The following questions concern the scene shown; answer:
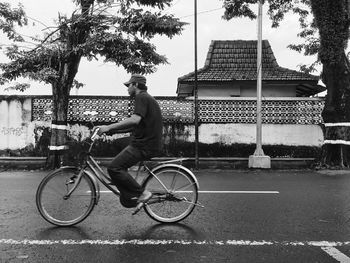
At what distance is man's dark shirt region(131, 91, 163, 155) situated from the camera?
17.4 ft

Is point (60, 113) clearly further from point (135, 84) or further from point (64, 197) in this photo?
point (135, 84)

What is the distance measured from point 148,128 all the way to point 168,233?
1.30m

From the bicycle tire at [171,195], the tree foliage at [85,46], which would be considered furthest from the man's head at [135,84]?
the tree foliage at [85,46]

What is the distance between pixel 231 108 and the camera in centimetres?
1498

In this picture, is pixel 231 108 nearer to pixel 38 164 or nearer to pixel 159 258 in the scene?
pixel 38 164

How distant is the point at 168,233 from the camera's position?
5.11 m

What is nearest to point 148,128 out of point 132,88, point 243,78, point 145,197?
point 132,88

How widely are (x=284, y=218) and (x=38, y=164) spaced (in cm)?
938

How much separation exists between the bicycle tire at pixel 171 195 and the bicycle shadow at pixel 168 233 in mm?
201

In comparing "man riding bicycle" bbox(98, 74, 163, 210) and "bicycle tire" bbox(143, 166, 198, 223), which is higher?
"man riding bicycle" bbox(98, 74, 163, 210)

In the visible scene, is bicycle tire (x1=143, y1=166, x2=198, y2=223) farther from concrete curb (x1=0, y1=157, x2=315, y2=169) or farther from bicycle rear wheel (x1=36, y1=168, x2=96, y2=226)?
concrete curb (x1=0, y1=157, x2=315, y2=169)

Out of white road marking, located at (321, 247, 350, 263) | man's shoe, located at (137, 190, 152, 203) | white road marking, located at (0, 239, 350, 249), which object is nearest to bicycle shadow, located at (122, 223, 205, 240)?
white road marking, located at (0, 239, 350, 249)

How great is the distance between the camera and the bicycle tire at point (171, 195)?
18.2 feet

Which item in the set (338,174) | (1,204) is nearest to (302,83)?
(338,174)
